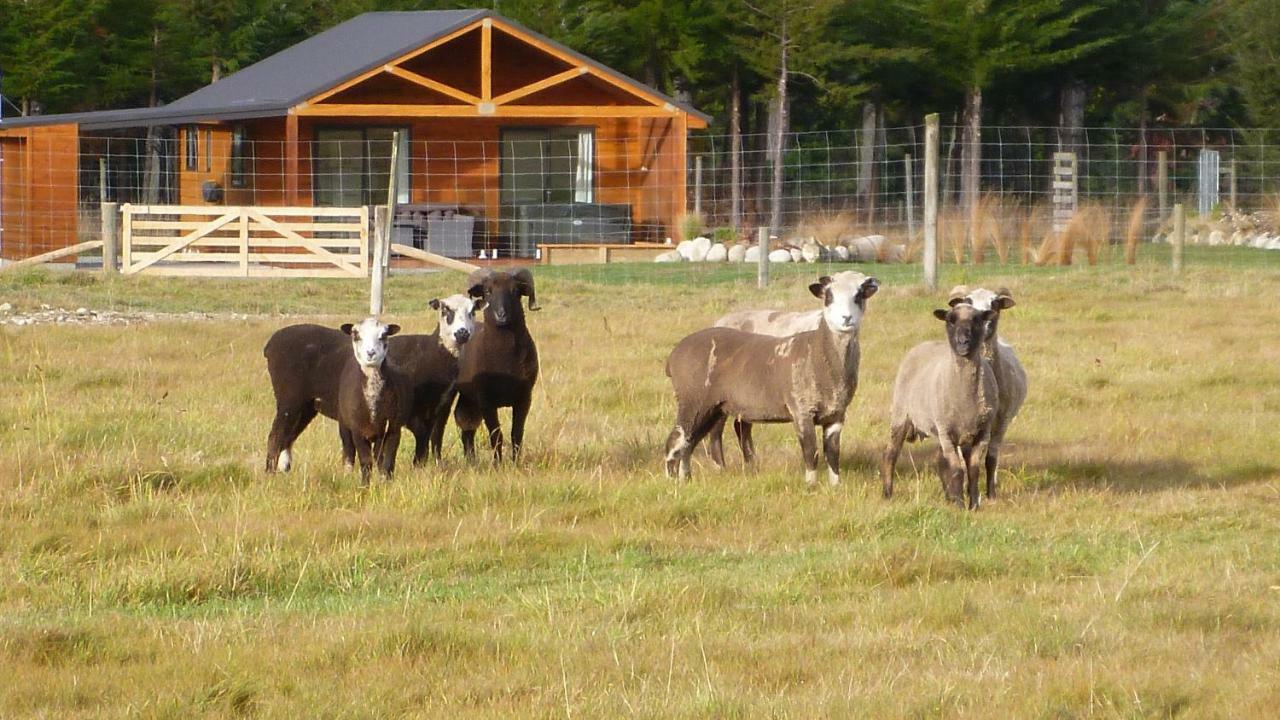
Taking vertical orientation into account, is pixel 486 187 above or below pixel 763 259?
above

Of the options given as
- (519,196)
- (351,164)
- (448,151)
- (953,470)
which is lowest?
(953,470)

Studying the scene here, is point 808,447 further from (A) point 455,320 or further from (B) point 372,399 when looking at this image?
(B) point 372,399

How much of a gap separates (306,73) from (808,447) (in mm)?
25842

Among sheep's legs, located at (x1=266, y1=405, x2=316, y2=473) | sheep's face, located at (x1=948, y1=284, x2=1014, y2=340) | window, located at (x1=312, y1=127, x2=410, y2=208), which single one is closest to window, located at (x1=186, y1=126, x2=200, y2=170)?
window, located at (x1=312, y1=127, x2=410, y2=208)

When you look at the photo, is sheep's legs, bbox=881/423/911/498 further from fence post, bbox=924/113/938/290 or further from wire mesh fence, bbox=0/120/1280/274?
wire mesh fence, bbox=0/120/1280/274

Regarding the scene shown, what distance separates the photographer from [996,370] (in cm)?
1006

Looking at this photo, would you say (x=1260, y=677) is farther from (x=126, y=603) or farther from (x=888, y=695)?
(x=126, y=603)

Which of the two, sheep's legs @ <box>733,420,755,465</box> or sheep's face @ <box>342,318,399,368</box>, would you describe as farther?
sheep's legs @ <box>733,420,755,465</box>

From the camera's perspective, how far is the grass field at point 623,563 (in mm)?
6148

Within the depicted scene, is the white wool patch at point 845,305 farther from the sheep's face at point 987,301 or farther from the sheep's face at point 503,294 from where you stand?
the sheep's face at point 503,294

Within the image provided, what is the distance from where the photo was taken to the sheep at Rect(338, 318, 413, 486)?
9844 mm

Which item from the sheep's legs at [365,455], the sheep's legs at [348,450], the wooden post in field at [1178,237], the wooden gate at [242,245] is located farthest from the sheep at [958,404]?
the wooden gate at [242,245]

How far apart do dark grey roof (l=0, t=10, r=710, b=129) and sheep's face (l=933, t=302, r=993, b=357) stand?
859 inches

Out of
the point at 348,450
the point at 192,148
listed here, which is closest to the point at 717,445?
the point at 348,450
